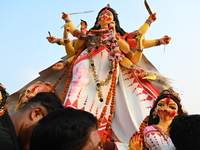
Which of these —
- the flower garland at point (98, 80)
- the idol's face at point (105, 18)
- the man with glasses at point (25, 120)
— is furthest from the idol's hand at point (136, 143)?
the idol's face at point (105, 18)

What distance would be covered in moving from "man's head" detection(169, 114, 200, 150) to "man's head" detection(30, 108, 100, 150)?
601 millimetres

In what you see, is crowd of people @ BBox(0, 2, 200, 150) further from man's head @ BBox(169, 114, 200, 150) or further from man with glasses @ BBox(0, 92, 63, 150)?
man's head @ BBox(169, 114, 200, 150)

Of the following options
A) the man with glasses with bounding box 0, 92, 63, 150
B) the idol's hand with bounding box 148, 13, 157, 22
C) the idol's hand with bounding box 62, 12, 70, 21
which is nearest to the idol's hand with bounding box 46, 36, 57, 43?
the idol's hand with bounding box 62, 12, 70, 21

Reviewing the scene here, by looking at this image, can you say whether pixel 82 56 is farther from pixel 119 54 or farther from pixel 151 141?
pixel 151 141

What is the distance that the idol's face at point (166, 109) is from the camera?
2939mm

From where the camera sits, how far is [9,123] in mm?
1561

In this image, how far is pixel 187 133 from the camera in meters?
1.62

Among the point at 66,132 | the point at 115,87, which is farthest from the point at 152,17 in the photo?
the point at 66,132

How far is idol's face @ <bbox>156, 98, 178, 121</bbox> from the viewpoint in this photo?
2939 mm

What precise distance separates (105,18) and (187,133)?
10.7 feet

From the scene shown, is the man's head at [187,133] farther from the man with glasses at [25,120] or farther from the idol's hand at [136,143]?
the idol's hand at [136,143]

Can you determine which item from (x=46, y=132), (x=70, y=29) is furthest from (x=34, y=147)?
(x=70, y=29)

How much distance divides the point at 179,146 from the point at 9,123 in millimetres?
924

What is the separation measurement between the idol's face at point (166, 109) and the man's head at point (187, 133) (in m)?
1.23
